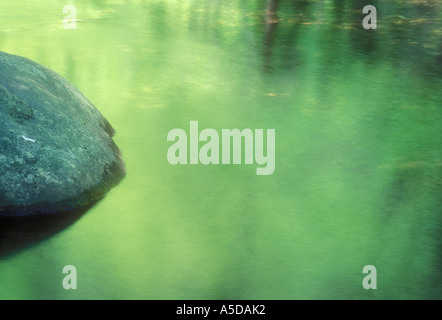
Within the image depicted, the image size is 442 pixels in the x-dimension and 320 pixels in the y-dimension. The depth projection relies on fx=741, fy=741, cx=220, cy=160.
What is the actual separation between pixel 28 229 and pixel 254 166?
1.11 metres

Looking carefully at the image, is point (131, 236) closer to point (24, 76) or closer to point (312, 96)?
point (24, 76)

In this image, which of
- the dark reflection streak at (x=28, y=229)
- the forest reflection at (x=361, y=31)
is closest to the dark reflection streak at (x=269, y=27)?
the forest reflection at (x=361, y=31)

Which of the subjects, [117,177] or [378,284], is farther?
[117,177]

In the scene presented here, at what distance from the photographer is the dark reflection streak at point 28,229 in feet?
8.69

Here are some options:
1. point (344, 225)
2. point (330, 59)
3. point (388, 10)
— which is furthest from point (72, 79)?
point (388, 10)

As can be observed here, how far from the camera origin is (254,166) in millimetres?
3379

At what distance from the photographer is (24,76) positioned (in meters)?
3.13

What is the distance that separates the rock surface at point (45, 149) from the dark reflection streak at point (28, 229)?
0.03 meters

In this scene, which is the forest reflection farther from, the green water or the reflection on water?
the reflection on water

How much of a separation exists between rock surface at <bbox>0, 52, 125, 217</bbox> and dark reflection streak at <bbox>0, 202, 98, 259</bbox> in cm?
3

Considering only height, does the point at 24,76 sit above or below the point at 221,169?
above

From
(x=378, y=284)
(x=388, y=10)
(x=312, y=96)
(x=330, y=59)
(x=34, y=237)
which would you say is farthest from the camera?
(x=388, y=10)

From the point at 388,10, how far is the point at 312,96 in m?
2.45

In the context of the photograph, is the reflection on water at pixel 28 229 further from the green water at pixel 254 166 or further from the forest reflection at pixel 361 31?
the forest reflection at pixel 361 31
